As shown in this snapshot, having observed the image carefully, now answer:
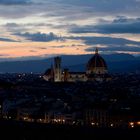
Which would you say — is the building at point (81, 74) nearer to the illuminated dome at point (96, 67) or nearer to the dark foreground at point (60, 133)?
the illuminated dome at point (96, 67)

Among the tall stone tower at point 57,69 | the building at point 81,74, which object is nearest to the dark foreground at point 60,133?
the tall stone tower at point 57,69

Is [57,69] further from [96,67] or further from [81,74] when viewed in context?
[81,74]

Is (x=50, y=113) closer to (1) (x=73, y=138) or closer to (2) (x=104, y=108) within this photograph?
(2) (x=104, y=108)

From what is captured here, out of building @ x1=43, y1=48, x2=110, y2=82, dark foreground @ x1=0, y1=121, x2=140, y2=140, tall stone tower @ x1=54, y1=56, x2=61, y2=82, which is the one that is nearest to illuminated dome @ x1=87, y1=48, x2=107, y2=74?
building @ x1=43, y1=48, x2=110, y2=82

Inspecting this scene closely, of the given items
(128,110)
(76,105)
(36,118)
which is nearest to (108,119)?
(128,110)

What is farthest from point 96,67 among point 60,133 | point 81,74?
point 60,133

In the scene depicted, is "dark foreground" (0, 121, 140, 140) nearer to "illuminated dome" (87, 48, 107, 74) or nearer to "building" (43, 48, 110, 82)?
"building" (43, 48, 110, 82)
